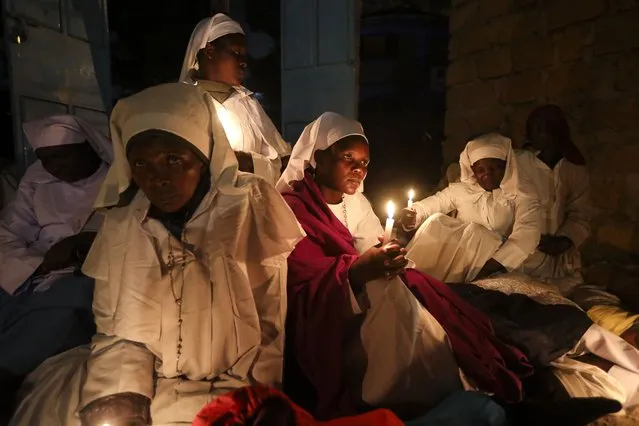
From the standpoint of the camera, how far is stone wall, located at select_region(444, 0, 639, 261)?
367 cm

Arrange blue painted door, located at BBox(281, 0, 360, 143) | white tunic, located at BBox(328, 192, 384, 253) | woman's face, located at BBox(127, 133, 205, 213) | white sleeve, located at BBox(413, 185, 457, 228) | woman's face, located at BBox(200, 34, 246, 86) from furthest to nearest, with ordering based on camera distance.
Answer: blue painted door, located at BBox(281, 0, 360, 143) → white sleeve, located at BBox(413, 185, 457, 228) → woman's face, located at BBox(200, 34, 246, 86) → white tunic, located at BBox(328, 192, 384, 253) → woman's face, located at BBox(127, 133, 205, 213)

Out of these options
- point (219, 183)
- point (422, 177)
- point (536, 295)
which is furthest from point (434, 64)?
point (219, 183)

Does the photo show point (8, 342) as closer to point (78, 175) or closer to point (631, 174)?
point (78, 175)

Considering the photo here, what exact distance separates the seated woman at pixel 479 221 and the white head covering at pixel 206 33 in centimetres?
174

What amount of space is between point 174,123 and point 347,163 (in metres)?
1.10

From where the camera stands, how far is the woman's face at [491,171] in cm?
382

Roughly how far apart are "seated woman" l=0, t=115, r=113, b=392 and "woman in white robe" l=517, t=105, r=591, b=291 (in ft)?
9.83

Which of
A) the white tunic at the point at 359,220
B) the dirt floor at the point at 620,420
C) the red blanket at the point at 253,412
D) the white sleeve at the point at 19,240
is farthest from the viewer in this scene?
the white tunic at the point at 359,220

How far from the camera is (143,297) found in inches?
74.0

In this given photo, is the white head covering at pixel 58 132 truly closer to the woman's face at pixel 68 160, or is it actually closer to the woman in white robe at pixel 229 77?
the woman's face at pixel 68 160

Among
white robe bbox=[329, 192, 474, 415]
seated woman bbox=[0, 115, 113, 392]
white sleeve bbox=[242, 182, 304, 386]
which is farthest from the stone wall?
seated woman bbox=[0, 115, 113, 392]

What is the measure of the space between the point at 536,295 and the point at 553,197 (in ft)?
4.30

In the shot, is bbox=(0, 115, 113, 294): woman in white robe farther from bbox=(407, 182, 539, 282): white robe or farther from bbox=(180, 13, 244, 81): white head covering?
bbox=(407, 182, 539, 282): white robe

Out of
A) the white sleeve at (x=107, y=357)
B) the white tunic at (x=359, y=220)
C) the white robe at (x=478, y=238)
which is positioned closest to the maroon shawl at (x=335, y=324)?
the white tunic at (x=359, y=220)
